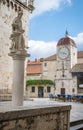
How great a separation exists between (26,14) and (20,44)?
54.8ft

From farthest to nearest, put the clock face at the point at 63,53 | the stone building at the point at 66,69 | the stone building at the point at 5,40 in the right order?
the clock face at the point at 63,53, the stone building at the point at 66,69, the stone building at the point at 5,40

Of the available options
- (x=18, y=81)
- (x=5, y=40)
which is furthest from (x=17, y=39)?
(x=5, y=40)

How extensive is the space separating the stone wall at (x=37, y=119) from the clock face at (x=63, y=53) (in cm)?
4065

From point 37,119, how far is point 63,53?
139ft

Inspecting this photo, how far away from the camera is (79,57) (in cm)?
5256

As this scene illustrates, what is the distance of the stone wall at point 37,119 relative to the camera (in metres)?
5.62

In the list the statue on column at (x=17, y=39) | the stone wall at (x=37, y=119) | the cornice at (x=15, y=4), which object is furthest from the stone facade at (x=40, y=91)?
the stone wall at (x=37, y=119)

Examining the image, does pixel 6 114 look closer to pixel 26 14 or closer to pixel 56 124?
pixel 56 124

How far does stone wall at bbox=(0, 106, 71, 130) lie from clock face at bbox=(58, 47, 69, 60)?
133 feet

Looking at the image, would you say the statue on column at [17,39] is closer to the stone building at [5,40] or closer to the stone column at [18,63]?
the stone column at [18,63]

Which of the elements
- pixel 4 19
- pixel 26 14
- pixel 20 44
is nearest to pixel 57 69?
pixel 26 14

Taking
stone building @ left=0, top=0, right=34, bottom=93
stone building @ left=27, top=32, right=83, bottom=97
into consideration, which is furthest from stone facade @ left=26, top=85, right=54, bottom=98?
stone building @ left=0, top=0, right=34, bottom=93

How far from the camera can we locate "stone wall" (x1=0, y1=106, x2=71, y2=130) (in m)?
5.62

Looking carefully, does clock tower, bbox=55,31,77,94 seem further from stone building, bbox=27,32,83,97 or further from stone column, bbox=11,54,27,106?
stone column, bbox=11,54,27,106
